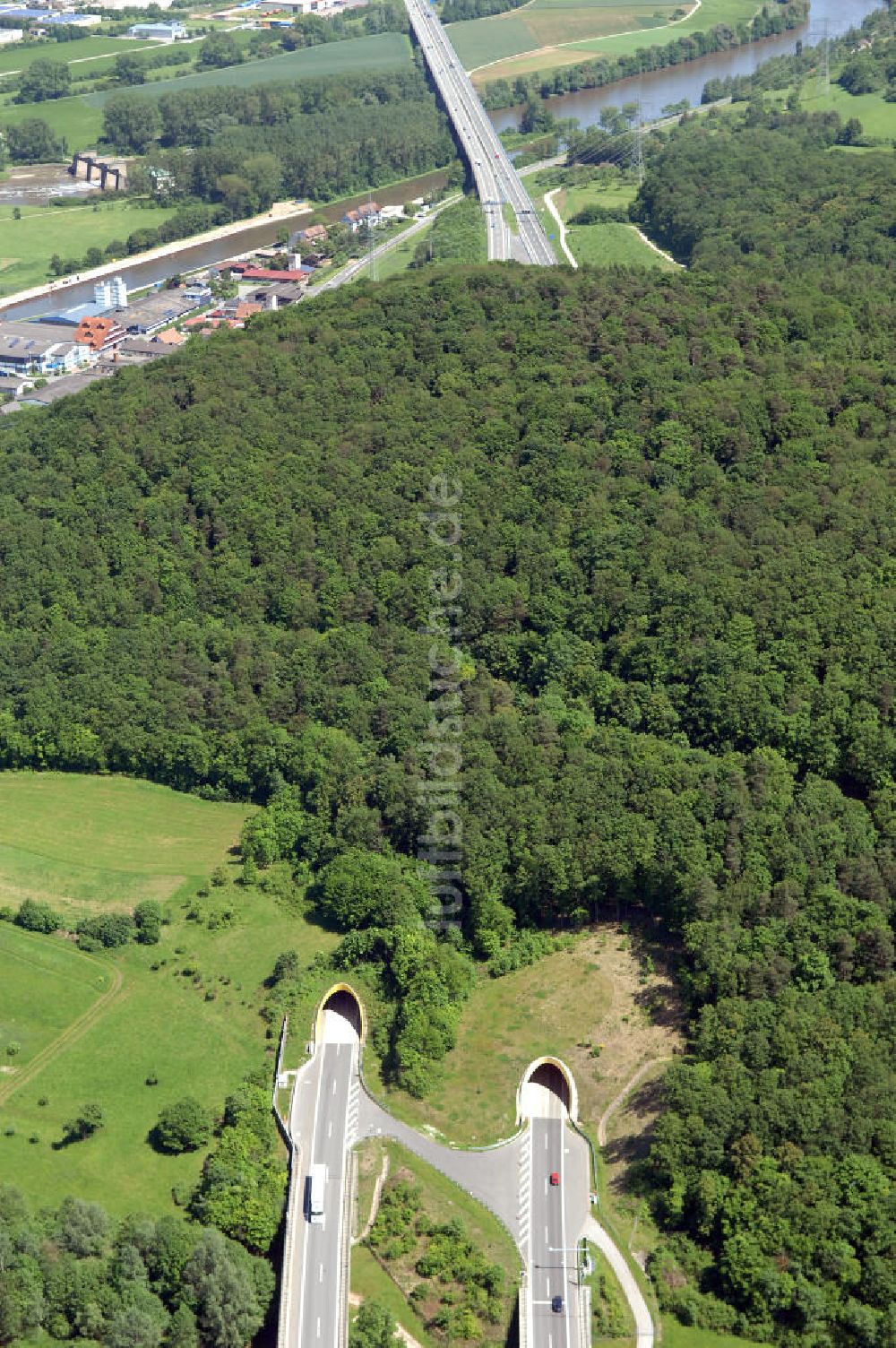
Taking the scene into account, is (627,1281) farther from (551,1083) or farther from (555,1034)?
(555,1034)

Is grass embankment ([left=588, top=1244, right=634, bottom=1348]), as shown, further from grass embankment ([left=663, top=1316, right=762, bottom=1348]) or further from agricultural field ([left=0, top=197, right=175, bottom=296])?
agricultural field ([left=0, top=197, right=175, bottom=296])

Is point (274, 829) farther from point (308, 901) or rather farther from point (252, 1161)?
point (252, 1161)

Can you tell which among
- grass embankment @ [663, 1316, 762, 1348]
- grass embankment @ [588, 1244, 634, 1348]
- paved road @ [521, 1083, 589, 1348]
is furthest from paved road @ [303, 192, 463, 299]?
grass embankment @ [663, 1316, 762, 1348]

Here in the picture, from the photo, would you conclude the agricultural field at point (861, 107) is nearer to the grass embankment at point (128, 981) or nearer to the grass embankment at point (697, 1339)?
the grass embankment at point (128, 981)

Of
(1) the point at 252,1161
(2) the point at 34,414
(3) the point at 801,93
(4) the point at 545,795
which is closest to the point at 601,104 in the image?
(3) the point at 801,93

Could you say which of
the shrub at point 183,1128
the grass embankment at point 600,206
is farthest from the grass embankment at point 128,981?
the grass embankment at point 600,206

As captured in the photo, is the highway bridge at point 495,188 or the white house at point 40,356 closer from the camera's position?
the white house at point 40,356

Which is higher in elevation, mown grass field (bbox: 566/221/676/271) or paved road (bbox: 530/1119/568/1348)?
mown grass field (bbox: 566/221/676/271)
